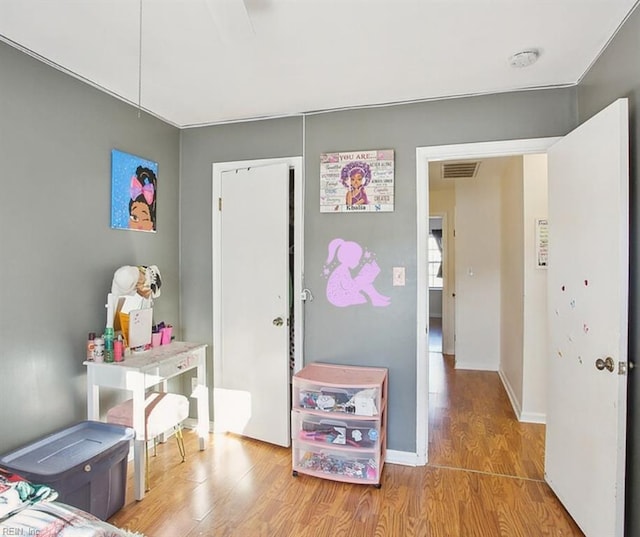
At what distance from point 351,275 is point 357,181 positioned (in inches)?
26.0

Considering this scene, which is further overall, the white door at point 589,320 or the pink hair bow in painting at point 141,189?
the pink hair bow in painting at point 141,189

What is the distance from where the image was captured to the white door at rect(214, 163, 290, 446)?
291cm

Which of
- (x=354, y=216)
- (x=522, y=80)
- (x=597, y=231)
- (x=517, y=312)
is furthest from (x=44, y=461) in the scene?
(x=517, y=312)

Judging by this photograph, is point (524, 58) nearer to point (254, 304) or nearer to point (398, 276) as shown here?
point (398, 276)

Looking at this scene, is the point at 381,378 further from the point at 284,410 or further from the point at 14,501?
the point at 14,501

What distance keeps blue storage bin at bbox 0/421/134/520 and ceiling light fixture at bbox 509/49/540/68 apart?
2.89 metres

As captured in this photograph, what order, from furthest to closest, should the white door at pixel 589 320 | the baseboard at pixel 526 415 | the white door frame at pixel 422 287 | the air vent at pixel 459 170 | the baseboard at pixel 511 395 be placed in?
the air vent at pixel 459 170 → the baseboard at pixel 511 395 → the baseboard at pixel 526 415 → the white door frame at pixel 422 287 → the white door at pixel 589 320

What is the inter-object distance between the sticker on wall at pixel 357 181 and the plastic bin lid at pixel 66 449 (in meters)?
1.89

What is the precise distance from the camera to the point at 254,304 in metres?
3.02

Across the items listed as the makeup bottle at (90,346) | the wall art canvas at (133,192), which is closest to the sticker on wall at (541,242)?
the wall art canvas at (133,192)

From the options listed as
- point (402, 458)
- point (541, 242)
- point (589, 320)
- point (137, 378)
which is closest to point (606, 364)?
point (589, 320)

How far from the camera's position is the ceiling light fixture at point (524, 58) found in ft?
6.79

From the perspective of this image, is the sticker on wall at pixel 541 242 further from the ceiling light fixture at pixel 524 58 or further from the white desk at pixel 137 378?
the white desk at pixel 137 378

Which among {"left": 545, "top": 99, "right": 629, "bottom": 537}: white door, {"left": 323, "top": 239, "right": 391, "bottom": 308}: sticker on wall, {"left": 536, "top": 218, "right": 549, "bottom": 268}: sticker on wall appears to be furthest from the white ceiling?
{"left": 536, "top": 218, "right": 549, "bottom": 268}: sticker on wall
